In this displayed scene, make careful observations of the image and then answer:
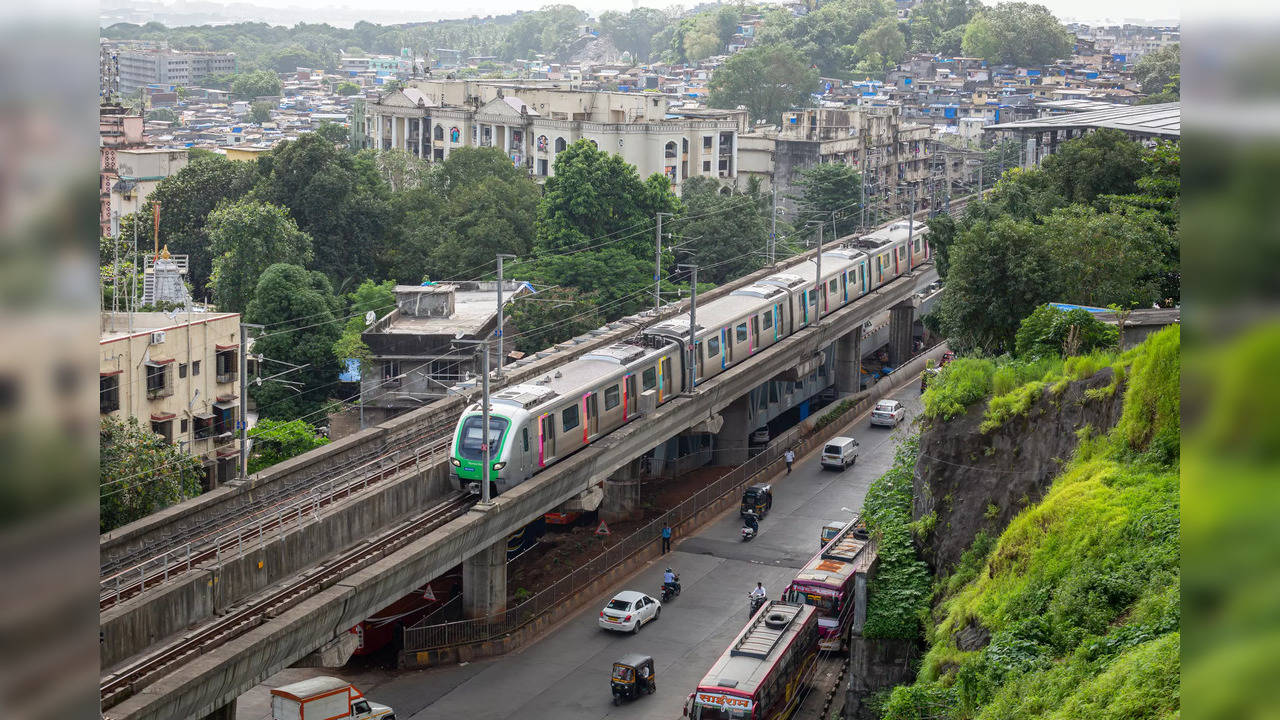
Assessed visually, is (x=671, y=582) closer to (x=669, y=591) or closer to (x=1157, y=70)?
(x=669, y=591)

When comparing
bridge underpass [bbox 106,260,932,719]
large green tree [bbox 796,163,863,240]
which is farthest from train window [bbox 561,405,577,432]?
large green tree [bbox 796,163,863,240]

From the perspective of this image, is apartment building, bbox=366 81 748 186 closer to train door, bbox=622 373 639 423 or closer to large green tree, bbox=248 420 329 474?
large green tree, bbox=248 420 329 474

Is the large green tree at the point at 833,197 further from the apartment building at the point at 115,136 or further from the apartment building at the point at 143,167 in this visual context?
the apartment building at the point at 115,136

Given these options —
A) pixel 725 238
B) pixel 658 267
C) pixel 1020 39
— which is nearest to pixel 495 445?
pixel 658 267

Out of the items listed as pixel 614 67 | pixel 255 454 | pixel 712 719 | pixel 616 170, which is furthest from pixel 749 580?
pixel 614 67

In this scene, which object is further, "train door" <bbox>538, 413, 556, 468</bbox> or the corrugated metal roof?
the corrugated metal roof
